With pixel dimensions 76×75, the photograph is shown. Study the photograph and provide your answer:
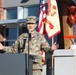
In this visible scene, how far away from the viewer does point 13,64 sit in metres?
4.19

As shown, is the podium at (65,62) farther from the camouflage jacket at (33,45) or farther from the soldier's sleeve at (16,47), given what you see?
the soldier's sleeve at (16,47)

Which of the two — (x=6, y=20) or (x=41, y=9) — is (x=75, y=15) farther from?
(x=6, y=20)

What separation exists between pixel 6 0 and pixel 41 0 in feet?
6.92

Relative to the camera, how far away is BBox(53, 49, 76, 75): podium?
221 inches

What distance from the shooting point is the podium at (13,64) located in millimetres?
4152

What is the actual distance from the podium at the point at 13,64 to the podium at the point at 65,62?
1.59 m

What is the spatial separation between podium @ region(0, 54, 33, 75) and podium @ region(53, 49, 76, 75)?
159cm

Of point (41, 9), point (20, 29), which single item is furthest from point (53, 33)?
point (20, 29)

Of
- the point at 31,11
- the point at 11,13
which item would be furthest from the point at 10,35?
the point at 31,11

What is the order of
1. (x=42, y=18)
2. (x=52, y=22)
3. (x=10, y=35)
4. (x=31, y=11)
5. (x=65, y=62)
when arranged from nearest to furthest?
(x=65, y=62) < (x=52, y=22) < (x=42, y=18) < (x=31, y=11) < (x=10, y=35)

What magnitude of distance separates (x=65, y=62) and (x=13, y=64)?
1658 mm

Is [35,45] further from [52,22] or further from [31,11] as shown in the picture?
[31,11]

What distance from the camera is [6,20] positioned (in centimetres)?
1283


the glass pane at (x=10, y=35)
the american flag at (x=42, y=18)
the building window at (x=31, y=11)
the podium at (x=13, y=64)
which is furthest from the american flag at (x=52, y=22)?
the podium at (x=13, y=64)
